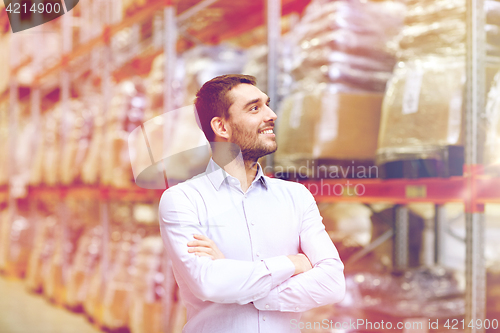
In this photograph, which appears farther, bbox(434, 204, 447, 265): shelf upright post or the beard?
bbox(434, 204, 447, 265): shelf upright post

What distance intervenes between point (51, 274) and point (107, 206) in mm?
1410

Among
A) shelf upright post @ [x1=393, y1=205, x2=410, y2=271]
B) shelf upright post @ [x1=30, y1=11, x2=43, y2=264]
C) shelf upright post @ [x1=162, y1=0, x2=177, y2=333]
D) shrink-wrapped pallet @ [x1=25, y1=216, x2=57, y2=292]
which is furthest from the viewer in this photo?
shelf upright post @ [x1=30, y1=11, x2=43, y2=264]

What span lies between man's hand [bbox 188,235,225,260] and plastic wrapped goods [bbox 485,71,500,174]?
3.11 ft

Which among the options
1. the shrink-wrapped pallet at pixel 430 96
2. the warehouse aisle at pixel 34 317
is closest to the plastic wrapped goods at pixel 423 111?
the shrink-wrapped pallet at pixel 430 96

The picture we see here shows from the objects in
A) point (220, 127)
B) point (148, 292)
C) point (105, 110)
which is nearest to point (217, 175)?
point (220, 127)

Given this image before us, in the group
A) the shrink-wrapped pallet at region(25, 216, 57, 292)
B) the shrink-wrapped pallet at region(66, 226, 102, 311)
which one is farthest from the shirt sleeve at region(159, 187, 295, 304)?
the shrink-wrapped pallet at region(25, 216, 57, 292)

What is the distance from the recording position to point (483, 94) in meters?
1.54

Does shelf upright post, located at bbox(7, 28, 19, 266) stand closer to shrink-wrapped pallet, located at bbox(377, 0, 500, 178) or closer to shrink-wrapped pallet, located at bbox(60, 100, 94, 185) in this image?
shrink-wrapped pallet, located at bbox(60, 100, 94, 185)

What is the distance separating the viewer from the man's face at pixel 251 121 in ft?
3.72

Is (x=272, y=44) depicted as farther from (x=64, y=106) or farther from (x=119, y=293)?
(x=64, y=106)

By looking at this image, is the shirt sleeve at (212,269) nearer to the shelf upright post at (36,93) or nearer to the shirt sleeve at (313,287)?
the shirt sleeve at (313,287)

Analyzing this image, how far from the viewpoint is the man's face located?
1.13 meters

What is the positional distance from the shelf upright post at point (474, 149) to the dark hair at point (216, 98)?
31.9 inches

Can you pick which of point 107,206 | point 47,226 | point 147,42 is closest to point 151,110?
point 107,206
